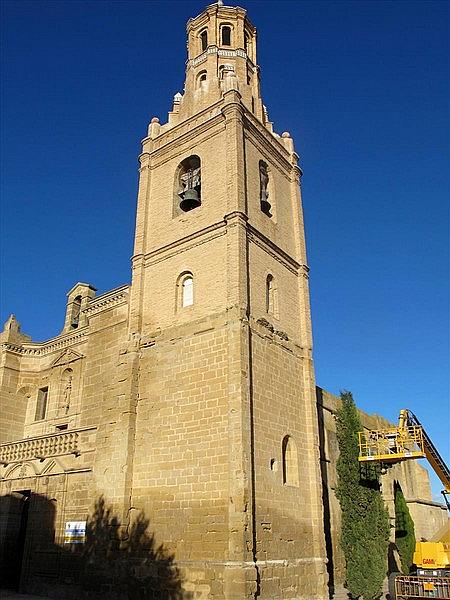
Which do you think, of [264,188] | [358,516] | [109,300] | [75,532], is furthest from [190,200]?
[358,516]

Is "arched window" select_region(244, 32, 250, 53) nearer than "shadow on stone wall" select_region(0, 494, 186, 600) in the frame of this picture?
No

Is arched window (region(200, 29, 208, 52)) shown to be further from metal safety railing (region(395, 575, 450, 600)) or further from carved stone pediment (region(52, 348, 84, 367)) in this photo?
metal safety railing (region(395, 575, 450, 600))

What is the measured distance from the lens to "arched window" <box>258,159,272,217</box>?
18.8 metres

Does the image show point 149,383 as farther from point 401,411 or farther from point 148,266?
point 401,411

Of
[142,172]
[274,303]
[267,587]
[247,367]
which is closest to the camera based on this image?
[267,587]

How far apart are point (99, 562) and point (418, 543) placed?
8.85m

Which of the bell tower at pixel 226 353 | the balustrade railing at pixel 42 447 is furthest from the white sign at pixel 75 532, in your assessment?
the bell tower at pixel 226 353

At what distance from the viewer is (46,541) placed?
1653cm

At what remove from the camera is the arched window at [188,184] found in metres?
18.1

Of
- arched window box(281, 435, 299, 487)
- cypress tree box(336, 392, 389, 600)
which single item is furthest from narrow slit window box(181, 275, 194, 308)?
cypress tree box(336, 392, 389, 600)

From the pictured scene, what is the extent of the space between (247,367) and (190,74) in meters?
13.3

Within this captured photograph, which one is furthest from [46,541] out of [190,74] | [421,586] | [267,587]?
[190,74]

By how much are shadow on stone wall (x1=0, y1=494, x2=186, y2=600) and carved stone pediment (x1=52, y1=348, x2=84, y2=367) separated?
542cm

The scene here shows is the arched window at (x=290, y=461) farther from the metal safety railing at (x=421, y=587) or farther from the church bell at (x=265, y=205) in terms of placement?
the church bell at (x=265, y=205)
